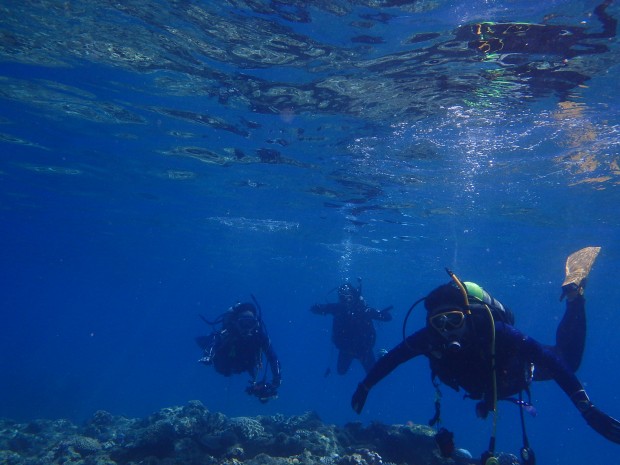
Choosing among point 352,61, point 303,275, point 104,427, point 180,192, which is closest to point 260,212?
point 180,192

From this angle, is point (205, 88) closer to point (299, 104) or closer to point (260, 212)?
point (299, 104)

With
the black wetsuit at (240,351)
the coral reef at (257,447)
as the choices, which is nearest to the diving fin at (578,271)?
the coral reef at (257,447)

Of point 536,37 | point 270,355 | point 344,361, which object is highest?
point 536,37

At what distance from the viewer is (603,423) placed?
4.36 metres

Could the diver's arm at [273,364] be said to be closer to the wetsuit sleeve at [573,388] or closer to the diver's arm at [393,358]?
the diver's arm at [393,358]

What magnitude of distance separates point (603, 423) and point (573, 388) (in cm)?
43

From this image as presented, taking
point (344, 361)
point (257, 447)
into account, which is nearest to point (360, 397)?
point (257, 447)

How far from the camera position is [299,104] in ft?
46.2

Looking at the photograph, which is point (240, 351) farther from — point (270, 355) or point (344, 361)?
point (344, 361)

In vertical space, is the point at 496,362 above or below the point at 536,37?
below

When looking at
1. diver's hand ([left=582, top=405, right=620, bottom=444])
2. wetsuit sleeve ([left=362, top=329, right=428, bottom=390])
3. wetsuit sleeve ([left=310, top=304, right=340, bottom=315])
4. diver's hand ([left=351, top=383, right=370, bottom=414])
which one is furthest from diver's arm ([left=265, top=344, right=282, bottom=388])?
wetsuit sleeve ([left=310, top=304, right=340, bottom=315])

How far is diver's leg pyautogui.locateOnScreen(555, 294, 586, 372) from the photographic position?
312 inches

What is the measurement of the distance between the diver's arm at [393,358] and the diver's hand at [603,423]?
1874mm

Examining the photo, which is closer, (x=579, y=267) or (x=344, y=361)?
(x=579, y=267)
